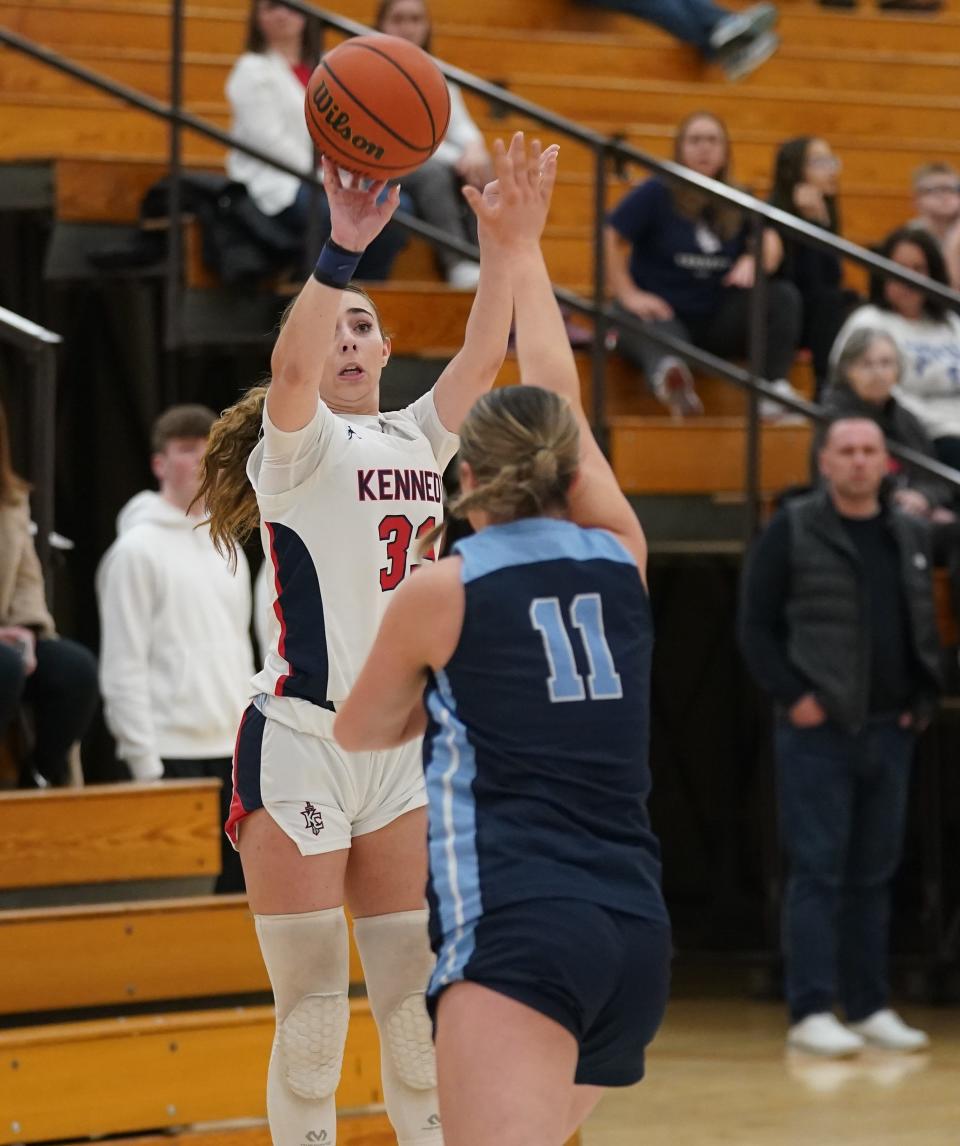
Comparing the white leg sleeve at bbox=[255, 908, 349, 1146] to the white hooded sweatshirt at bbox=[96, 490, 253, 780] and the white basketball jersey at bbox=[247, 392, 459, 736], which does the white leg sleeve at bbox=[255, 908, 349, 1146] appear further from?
the white hooded sweatshirt at bbox=[96, 490, 253, 780]

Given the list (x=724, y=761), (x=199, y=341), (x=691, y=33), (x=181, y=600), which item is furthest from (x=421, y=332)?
(x=691, y=33)

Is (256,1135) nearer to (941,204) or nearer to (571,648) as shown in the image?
(571,648)

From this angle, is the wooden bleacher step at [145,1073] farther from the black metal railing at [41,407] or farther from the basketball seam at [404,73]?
the basketball seam at [404,73]

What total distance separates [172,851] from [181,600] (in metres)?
0.76

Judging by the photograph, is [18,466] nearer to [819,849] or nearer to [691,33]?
[819,849]

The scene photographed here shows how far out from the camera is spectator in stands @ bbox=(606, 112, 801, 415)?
6613mm

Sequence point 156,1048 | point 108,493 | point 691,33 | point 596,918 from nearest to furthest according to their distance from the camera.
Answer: point 596,918 < point 156,1048 < point 108,493 < point 691,33

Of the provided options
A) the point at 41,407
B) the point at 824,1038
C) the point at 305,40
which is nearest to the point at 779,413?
the point at 305,40

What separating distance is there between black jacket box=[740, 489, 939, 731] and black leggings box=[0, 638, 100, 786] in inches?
78.6

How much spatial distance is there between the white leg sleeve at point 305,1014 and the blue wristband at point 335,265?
102 centimetres

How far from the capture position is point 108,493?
714 centimetres

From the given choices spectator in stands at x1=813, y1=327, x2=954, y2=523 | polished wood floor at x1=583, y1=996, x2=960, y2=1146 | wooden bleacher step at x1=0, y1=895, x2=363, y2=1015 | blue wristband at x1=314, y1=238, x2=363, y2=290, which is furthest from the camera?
spectator in stands at x1=813, y1=327, x2=954, y2=523

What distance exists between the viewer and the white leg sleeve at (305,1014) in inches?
130

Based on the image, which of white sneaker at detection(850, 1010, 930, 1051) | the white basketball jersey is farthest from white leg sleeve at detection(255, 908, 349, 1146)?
white sneaker at detection(850, 1010, 930, 1051)
